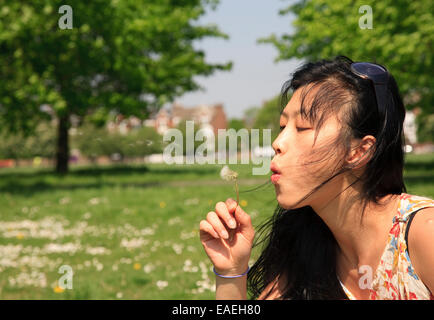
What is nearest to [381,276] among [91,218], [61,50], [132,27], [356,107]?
[356,107]

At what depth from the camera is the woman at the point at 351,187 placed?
6.06ft

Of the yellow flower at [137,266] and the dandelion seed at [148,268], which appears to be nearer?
the dandelion seed at [148,268]

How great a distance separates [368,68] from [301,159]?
52 cm

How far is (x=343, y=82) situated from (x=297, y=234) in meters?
0.92

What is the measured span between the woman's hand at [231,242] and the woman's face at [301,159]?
22 centimetres

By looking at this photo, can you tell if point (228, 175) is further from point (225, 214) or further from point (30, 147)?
point (30, 147)

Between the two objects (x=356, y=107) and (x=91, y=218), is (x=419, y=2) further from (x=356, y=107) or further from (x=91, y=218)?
(x=356, y=107)

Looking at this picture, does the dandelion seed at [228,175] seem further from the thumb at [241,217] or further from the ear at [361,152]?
the ear at [361,152]

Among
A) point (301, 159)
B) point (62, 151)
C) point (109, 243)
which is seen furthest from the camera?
point (62, 151)

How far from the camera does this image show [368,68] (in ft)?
6.40

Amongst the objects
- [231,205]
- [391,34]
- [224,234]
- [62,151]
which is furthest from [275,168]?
[62,151]

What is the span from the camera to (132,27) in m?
19.6

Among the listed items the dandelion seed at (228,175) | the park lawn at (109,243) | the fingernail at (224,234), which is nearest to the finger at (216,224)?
the fingernail at (224,234)

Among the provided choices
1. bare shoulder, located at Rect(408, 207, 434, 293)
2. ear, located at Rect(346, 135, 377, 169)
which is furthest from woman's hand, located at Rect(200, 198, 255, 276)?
bare shoulder, located at Rect(408, 207, 434, 293)
